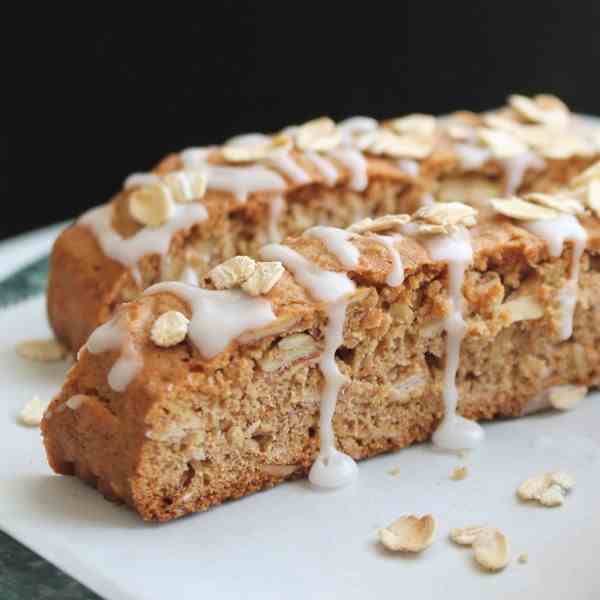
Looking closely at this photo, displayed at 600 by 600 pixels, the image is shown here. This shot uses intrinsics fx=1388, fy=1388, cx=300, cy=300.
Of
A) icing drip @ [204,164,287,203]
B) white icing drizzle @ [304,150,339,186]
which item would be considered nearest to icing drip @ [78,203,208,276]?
icing drip @ [204,164,287,203]

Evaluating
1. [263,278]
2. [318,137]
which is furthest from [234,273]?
[318,137]

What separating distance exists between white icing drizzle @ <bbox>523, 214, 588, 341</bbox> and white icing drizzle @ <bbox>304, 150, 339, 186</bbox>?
2.41 feet

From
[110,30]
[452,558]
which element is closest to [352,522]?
[452,558]

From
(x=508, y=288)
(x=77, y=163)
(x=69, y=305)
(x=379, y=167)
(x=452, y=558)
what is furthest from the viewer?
(x=77, y=163)

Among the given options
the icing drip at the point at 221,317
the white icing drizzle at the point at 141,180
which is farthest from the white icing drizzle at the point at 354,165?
the icing drip at the point at 221,317

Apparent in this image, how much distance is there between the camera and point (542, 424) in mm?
3428

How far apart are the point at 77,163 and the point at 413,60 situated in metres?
1.68

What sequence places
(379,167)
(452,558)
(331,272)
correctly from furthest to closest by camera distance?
(379,167) → (331,272) → (452,558)

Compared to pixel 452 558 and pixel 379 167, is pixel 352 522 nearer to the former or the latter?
pixel 452 558

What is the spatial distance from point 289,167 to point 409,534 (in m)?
1.34

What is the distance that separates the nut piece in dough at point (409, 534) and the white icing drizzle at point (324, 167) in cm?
124

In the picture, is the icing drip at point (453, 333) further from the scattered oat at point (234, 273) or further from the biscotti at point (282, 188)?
the biscotti at point (282, 188)

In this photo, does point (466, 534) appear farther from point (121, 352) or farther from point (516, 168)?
point (516, 168)

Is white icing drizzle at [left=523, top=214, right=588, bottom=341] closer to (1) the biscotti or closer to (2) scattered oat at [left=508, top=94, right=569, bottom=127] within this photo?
(1) the biscotti
